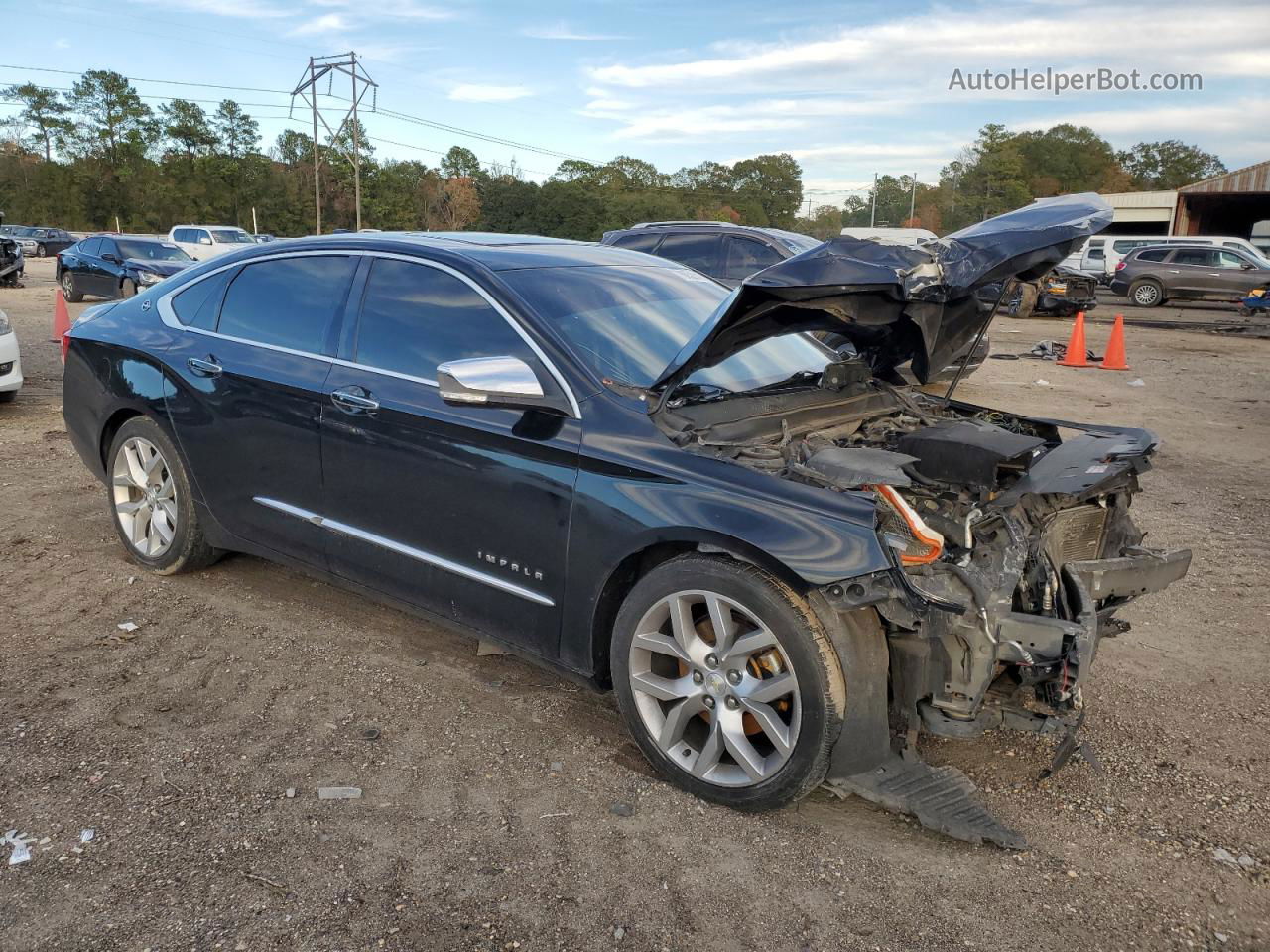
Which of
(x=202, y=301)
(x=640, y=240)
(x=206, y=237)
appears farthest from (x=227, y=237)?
(x=202, y=301)

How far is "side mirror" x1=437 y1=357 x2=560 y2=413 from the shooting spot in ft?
10.3

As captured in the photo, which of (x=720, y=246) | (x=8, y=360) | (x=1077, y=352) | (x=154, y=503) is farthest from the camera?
(x=1077, y=352)

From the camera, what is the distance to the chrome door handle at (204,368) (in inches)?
167

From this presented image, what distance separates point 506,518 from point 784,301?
1.22 meters

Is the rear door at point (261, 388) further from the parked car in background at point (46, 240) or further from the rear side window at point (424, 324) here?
the parked car in background at point (46, 240)

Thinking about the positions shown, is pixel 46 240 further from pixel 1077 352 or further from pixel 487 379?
pixel 487 379

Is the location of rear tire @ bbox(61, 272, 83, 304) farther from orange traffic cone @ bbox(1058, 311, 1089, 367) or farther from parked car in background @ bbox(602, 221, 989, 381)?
orange traffic cone @ bbox(1058, 311, 1089, 367)

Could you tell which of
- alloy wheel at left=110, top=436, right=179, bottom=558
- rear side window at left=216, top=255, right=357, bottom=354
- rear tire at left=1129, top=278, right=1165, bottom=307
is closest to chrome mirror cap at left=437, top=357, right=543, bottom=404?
rear side window at left=216, top=255, right=357, bottom=354

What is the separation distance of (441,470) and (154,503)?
6.89 feet

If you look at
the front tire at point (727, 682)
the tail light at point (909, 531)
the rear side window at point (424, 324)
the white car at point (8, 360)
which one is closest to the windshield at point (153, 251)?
the white car at point (8, 360)

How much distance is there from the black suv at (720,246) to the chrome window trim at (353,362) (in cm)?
761

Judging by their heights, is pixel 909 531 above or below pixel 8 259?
below

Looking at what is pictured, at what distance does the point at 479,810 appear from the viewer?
2.99 metres

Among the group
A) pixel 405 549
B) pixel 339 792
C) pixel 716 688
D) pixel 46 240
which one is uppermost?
pixel 46 240
